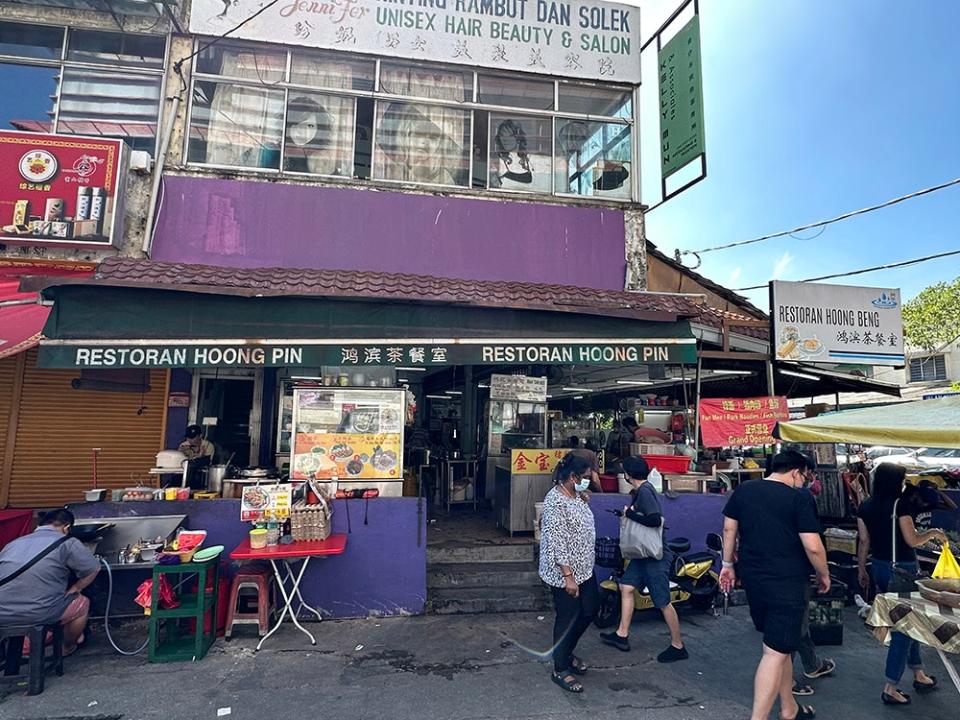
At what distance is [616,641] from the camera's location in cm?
536

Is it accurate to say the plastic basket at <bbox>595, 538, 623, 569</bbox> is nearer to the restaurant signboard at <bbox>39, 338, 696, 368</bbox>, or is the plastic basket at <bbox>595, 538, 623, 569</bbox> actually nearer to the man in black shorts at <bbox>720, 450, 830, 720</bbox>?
the restaurant signboard at <bbox>39, 338, 696, 368</bbox>

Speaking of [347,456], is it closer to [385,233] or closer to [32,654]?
[32,654]

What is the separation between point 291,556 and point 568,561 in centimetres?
274

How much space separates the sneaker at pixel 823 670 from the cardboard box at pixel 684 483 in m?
2.67

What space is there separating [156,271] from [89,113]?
4.22m

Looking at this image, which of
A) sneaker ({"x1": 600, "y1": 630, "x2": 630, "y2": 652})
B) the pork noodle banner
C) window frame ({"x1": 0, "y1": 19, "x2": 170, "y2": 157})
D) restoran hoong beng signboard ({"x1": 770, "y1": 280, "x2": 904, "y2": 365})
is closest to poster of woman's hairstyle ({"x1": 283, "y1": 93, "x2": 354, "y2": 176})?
window frame ({"x1": 0, "y1": 19, "x2": 170, "y2": 157})

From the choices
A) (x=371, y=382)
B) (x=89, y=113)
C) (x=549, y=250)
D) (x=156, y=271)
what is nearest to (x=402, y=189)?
(x=549, y=250)

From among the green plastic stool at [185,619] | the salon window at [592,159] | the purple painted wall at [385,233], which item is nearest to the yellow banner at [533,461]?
the purple painted wall at [385,233]

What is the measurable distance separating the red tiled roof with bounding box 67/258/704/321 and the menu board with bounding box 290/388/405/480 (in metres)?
1.29

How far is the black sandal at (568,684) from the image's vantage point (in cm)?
445

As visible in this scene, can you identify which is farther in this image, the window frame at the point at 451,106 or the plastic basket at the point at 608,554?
the window frame at the point at 451,106

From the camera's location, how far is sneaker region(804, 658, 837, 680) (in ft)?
15.4

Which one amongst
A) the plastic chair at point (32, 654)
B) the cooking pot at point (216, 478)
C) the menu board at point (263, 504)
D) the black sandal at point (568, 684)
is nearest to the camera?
→ the plastic chair at point (32, 654)

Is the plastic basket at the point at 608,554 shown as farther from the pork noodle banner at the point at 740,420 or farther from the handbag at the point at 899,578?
the pork noodle banner at the point at 740,420
